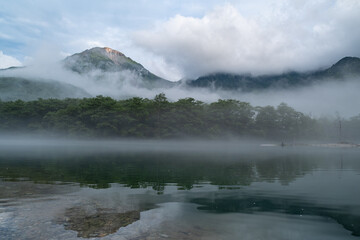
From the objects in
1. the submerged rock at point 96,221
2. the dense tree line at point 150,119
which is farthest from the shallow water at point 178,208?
the dense tree line at point 150,119

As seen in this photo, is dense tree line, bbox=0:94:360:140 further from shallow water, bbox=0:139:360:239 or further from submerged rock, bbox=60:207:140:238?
submerged rock, bbox=60:207:140:238

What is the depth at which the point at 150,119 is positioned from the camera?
94250mm

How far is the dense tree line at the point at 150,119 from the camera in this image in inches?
3551

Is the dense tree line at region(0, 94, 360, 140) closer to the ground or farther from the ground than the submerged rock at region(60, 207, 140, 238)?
farther from the ground

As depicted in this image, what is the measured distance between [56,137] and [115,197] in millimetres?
89758

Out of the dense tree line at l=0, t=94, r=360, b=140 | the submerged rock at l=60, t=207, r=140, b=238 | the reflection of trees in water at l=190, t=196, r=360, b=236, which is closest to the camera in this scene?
the submerged rock at l=60, t=207, r=140, b=238

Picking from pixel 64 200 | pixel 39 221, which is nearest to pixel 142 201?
Result: pixel 64 200

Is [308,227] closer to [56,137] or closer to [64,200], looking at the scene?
[64,200]

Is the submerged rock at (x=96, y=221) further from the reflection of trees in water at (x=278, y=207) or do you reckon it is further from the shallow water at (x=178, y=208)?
the reflection of trees in water at (x=278, y=207)

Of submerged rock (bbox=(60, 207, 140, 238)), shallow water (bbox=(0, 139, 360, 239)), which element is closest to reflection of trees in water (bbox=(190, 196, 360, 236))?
shallow water (bbox=(0, 139, 360, 239))

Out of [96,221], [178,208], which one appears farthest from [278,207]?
[96,221]

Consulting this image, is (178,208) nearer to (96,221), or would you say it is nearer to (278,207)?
(96,221)

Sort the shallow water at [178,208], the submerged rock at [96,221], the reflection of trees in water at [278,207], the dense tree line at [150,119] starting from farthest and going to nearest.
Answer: the dense tree line at [150,119] → the reflection of trees in water at [278,207] → the shallow water at [178,208] → the submerged rock at [96,221]

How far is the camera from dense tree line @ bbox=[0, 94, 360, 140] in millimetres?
90188
